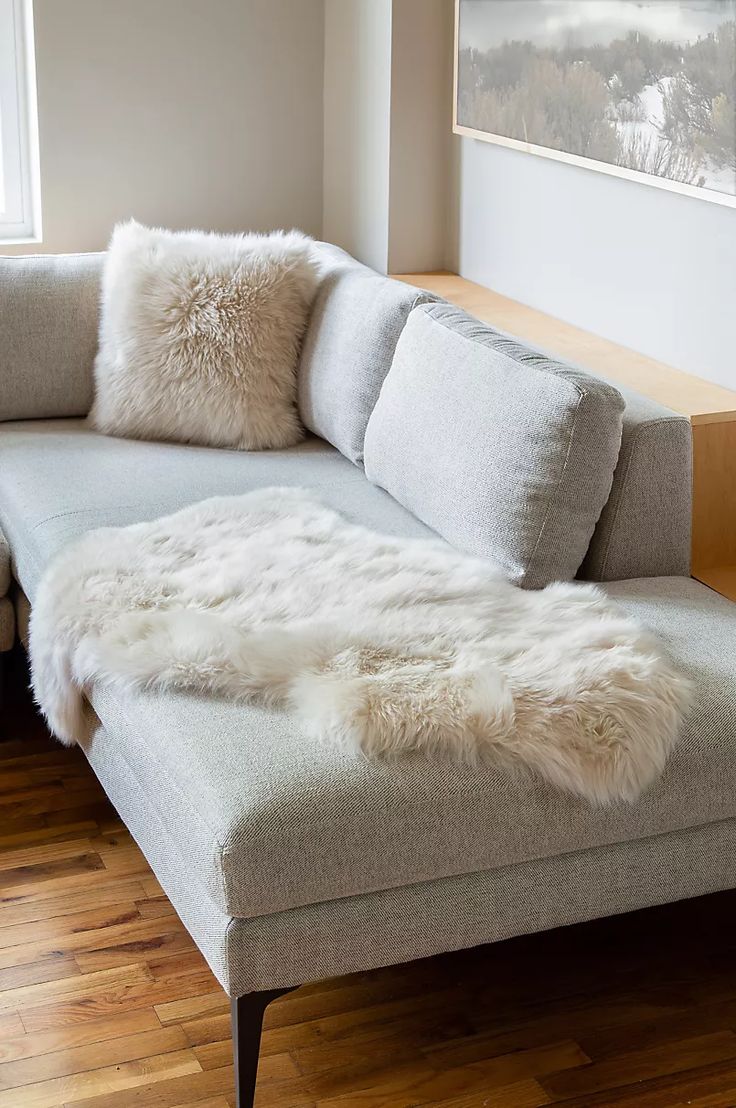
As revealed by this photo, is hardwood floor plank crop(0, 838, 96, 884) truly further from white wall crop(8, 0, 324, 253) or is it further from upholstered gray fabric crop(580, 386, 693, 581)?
white wall crop(8, 0, 324, 253)

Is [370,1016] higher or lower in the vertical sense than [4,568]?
lower

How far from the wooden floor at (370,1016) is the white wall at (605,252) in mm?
1132

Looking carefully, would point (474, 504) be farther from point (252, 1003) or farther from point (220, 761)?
point (252, 1003)

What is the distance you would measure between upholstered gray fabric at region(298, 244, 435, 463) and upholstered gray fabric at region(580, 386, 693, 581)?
0.63 metres

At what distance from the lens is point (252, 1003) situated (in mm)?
1730

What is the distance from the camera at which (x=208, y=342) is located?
2979 millimetres

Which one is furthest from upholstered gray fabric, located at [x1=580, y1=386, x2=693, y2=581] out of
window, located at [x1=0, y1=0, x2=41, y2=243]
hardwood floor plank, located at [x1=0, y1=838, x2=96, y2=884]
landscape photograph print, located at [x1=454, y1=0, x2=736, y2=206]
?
window, located at [x1=0, y1=0, x2=41, y2=243]

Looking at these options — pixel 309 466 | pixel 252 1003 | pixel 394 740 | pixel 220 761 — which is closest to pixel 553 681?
pixel 394 740

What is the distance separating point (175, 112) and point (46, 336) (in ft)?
3.28

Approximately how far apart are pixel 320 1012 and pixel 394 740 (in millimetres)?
529

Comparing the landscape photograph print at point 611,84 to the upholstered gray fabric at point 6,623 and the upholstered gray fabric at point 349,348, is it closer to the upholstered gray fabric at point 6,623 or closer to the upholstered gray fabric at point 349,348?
the upholstered gray fabric at point 349,348

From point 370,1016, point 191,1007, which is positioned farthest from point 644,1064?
point 191,1007

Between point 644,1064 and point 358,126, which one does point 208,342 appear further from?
point 644,1064

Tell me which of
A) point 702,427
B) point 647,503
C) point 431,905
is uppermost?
point 702,427
